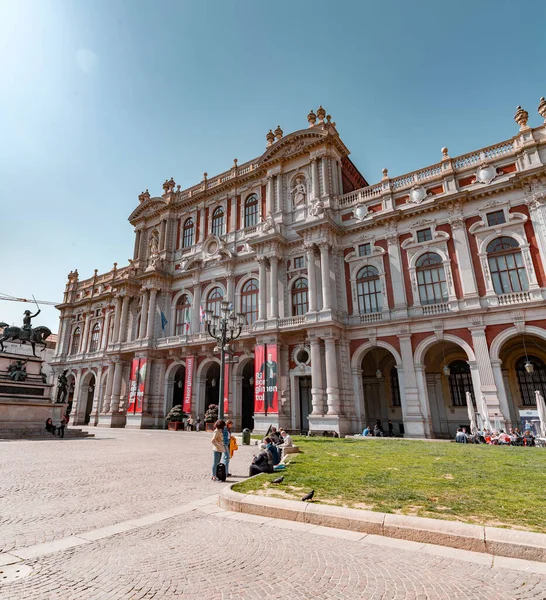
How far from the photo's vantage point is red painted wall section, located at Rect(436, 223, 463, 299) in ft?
71.5

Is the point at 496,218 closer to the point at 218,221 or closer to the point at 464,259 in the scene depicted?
the point at 464,259

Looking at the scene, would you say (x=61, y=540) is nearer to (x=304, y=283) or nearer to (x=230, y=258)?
(x=304, y=283)

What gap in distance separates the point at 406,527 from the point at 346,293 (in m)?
21.5

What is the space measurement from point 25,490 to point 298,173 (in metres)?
27.2

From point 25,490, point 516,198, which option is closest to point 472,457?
point 25,490

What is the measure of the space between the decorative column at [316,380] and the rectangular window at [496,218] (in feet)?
41.1

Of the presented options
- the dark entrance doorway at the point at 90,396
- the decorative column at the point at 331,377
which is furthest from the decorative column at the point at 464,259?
the dark entrance doorway at the point at 90,396

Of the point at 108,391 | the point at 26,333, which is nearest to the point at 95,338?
the point at 108,391

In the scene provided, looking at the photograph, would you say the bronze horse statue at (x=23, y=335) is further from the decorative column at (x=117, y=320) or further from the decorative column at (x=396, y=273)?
the decorative column at (x=396, y=273)

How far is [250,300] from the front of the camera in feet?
97.5

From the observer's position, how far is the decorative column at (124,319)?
119 feet

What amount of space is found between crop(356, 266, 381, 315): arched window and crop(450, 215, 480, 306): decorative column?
16.6 ft

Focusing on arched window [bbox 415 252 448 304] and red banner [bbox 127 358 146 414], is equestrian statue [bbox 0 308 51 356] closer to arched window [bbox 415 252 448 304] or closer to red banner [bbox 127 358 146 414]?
red banner [bbox 127 358 146 414]

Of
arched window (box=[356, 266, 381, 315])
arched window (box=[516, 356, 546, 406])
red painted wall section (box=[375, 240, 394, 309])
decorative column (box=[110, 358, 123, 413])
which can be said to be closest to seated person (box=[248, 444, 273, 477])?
red painted wall section (box=[375, 240, 394, 309])
